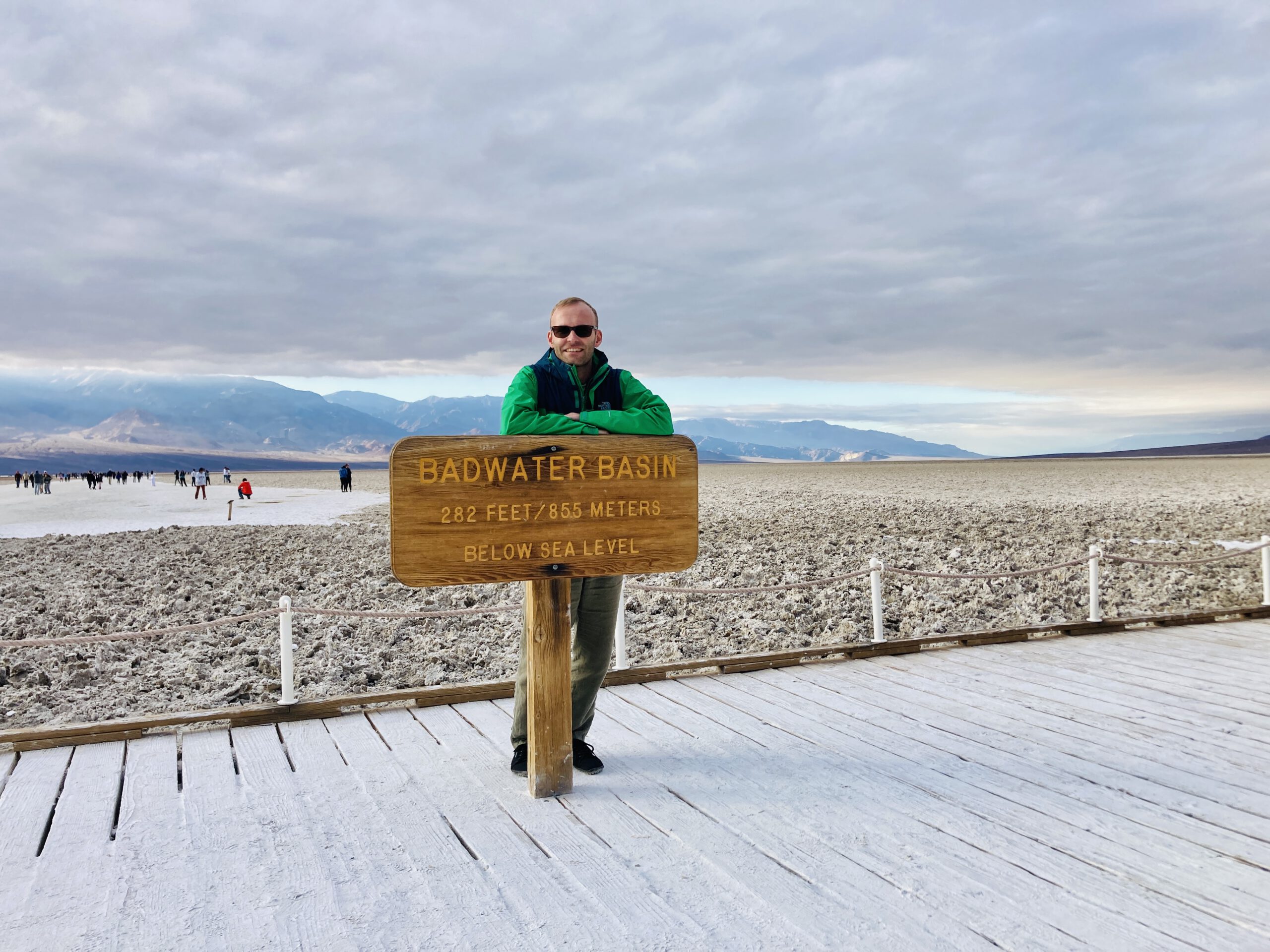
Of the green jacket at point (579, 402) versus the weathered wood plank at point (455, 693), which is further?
the weathered wood plank at point (455, 693)

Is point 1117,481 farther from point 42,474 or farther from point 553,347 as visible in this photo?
point 42,474

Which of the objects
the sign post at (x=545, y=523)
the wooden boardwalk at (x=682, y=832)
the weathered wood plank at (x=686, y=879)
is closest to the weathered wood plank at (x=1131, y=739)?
the wooden boardwalk at (x=682, y=832)

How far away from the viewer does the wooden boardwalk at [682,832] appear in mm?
2529

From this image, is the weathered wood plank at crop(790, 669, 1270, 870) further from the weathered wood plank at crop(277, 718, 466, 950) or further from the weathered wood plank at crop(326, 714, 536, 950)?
the weathered wood plank at crop(277, 718, 466, 950)

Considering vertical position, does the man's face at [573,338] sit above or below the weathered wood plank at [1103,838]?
above

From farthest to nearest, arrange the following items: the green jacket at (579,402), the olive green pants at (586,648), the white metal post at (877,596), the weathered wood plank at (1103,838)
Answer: the white metal post at (877,596) → the olive green pants at (586,648) → the green jacket at (579,402) → the weathered wood plank at (1103,838)

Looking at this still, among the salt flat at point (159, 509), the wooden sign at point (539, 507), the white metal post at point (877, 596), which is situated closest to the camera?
the wooden sign at point (539, 507)

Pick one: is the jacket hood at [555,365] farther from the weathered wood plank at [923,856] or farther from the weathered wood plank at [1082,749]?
the weathered wood plank at [1082,749]

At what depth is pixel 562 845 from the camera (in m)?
3.05

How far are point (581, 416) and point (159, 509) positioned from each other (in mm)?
30848

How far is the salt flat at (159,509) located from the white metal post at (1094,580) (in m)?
19.1

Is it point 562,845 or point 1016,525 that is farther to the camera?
point 1016,525

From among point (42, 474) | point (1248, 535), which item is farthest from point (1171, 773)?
point (42, 474)

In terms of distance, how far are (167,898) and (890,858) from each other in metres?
2.36
